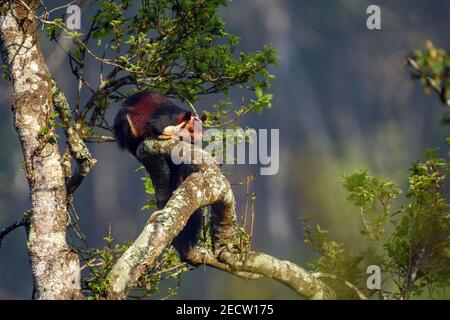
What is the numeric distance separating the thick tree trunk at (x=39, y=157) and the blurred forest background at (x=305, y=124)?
540 inches

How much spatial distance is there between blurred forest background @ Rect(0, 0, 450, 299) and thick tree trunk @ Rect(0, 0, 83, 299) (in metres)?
13.7

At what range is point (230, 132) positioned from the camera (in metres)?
5.84

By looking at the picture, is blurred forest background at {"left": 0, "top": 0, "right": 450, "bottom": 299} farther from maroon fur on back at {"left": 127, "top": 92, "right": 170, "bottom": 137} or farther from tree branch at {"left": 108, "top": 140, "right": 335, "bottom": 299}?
tree branch at {"left": 108, "top": 140, "right": 335, "bottom": 299}

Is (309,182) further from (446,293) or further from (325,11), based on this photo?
(446,293)

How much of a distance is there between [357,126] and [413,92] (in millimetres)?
1677

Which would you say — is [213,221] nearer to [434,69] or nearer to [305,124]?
[434,69]

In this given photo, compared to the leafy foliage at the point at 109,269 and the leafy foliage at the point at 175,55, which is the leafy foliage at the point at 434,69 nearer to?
the leafy foliage at the point at 109,269

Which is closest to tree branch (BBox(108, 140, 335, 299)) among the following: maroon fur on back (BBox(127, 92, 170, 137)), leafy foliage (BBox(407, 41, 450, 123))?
maroon fur on back (BBox(127, 92, 170, 137))

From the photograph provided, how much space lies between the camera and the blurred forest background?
19578 mm

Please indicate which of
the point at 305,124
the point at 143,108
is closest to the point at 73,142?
the point at 143,108

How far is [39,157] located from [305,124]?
665 inches

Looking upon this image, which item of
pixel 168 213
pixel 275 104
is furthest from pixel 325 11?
pixel 168 213

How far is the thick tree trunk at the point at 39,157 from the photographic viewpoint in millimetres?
4730

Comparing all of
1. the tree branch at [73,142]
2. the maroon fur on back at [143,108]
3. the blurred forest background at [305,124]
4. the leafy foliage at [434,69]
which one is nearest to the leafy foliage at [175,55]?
the maroon fur on back at [143,108]
